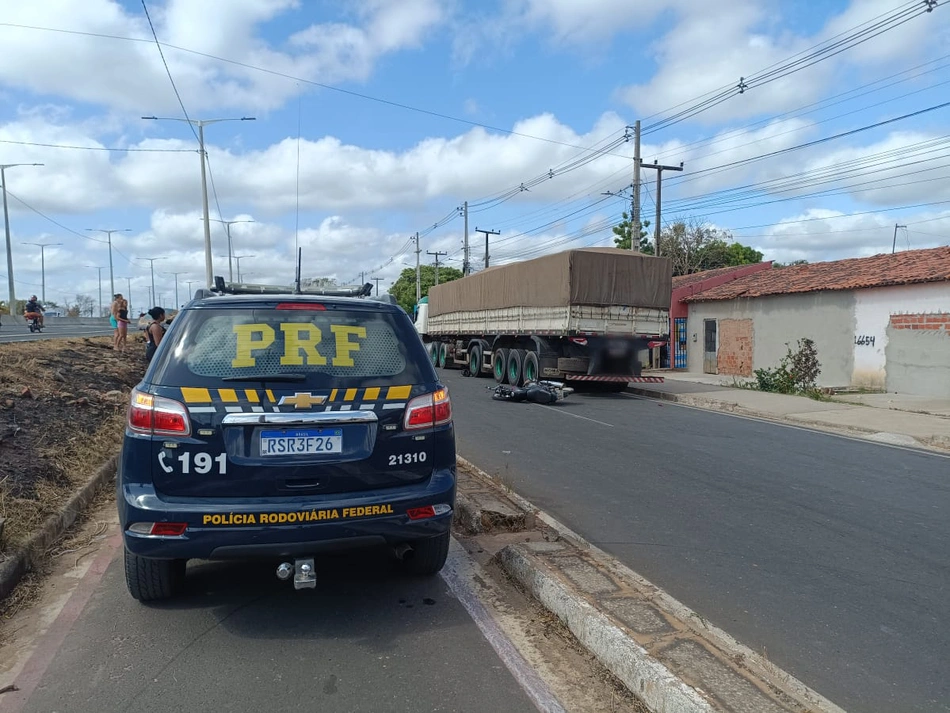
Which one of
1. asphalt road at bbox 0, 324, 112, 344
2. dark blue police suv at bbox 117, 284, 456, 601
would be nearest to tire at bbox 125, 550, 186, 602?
dark blue police suv at bbox 117, 284, 456, 601

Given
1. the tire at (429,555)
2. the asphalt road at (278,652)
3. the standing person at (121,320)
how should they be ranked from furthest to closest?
the standing person at (121,320) → the tire at (429,555) → the asphalt road at (278,652)

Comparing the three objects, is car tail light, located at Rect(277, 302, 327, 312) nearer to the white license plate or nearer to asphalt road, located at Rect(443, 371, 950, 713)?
the white license plate

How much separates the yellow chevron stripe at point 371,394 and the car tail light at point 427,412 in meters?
0.19

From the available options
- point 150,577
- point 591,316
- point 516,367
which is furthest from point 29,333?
point 150,577

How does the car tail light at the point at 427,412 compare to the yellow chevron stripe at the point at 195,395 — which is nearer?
the yellow chevron stripe at the point at 195,395

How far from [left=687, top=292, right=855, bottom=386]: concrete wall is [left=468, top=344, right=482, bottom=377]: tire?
8.48 m

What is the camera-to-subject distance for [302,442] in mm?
3684

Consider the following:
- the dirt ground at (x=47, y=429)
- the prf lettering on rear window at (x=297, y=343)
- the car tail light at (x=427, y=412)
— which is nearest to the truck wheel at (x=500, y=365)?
the dirt ground at (x=47, y=429)

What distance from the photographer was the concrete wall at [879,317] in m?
16.8

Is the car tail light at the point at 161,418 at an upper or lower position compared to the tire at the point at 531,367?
upper

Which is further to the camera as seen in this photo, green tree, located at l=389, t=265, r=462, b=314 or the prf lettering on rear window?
green tree, located at l=389, t=265, r=462, b=314

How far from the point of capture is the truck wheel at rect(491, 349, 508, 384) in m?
19.4

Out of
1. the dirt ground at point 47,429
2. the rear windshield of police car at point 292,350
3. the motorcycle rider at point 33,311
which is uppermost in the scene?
the motorcycle rider at point 33,311

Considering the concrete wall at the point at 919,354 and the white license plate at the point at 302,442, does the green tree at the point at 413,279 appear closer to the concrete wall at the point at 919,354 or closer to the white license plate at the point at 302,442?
the concrete wall at the point at 919,354
